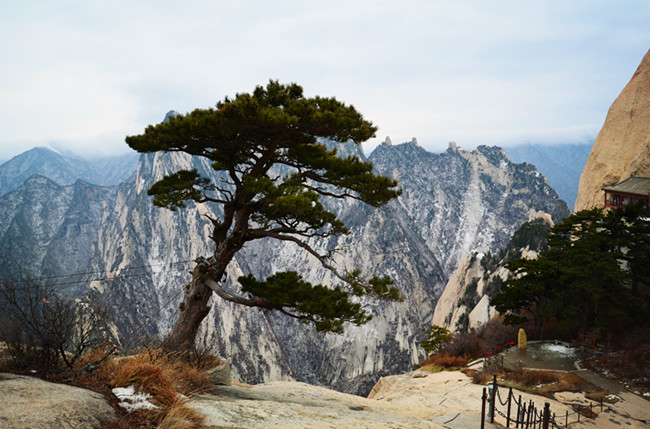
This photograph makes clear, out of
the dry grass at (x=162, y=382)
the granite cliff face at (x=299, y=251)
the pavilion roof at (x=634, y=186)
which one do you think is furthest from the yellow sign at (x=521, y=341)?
the granite cliff face at (x=299, y=251)

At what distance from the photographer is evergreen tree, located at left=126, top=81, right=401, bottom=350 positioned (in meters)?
9.07

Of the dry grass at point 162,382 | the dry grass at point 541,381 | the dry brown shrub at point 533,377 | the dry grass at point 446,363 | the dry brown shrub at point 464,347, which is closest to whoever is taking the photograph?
the dry grass at point 162,382

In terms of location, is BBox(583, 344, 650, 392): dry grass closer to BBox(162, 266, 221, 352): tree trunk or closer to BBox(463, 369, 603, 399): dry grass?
BBox(463, 369, 603, 399): dry grass

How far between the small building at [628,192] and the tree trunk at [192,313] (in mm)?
31298

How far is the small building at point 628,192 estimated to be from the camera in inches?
1137

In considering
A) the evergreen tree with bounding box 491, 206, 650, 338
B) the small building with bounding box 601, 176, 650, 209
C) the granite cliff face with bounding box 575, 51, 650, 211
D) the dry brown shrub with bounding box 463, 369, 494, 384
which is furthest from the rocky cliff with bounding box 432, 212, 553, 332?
the dry brown shrub with bounding box 463, 369, 494, 384

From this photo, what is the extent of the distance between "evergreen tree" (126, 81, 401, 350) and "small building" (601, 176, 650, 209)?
28.2 m

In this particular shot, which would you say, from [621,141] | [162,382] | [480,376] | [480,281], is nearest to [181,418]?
[162,382]

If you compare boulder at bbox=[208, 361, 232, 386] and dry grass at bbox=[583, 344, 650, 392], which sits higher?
boulder at bbox=[208, 361, 232, 386]

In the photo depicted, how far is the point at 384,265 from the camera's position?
4486 inches

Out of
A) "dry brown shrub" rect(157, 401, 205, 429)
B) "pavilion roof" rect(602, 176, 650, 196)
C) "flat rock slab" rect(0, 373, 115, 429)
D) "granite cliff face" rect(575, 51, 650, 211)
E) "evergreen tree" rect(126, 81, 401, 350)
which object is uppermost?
"granite cliff face" rect(575, 51, 650, 211)

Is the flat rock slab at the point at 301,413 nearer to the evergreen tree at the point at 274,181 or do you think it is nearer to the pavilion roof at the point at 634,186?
the evergreen tree at the point at 274,181

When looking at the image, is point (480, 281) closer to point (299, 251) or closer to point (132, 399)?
point (132, 399)

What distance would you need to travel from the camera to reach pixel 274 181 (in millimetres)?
10094
